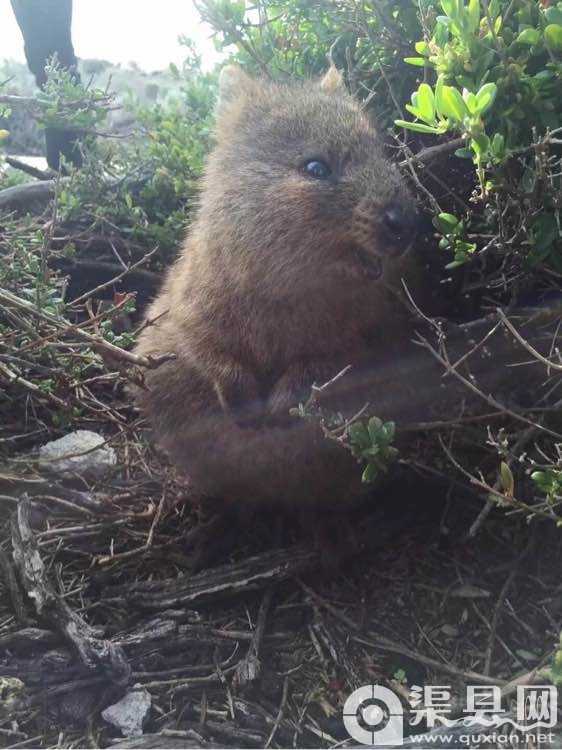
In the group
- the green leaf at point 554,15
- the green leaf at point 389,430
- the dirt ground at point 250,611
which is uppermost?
the green leaf at point 554,15

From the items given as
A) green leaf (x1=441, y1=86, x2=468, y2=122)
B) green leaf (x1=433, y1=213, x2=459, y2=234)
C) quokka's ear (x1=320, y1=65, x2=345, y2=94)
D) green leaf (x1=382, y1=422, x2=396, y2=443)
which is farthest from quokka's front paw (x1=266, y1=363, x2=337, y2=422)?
quokka's ear (x1=320, y1=65, x2=345, y2=94)

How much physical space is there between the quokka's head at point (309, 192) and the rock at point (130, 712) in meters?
1.54

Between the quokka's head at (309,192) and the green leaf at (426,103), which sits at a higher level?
the green leaf at (426,103)

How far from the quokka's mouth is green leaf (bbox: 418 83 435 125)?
66cm

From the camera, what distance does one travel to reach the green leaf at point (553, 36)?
225cm

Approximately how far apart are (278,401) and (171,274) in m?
1.16

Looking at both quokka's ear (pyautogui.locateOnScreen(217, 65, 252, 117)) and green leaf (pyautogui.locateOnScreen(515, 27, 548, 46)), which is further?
quokka's ear (pyautogui.locateOnScreen(217, 65, 252, 117))

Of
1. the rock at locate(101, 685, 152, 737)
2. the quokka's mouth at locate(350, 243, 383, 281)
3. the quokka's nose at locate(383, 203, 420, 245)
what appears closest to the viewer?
the rock at locate(101, 685, 152, 737)

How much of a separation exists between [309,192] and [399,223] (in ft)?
1.26

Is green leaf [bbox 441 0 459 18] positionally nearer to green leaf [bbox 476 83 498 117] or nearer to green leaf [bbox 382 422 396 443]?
green leaf [bbox 476 83 498 117]

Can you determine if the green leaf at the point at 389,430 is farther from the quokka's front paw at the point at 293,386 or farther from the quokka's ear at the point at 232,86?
the quokka's ear at the point at 232,86

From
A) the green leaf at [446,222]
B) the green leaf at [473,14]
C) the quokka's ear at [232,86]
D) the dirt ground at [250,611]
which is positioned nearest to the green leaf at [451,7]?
the green leaf at [473,14]

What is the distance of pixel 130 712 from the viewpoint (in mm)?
2518

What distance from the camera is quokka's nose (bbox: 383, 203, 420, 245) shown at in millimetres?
2771
